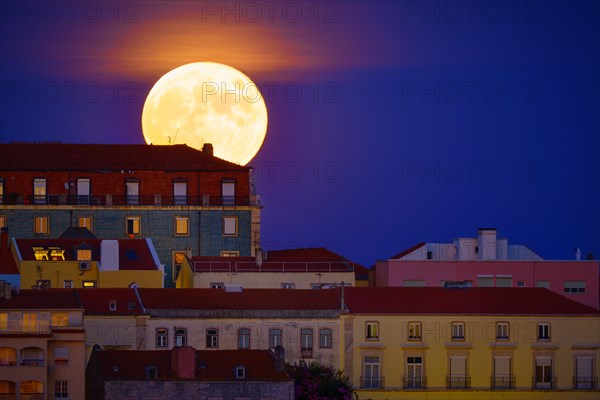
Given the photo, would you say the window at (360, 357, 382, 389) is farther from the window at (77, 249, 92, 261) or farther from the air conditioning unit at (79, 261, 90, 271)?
the window at (77, 249, 92, 261)

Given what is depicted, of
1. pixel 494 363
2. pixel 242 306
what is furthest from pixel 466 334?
pixel 242 306

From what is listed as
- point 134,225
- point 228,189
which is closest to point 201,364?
point 134,225

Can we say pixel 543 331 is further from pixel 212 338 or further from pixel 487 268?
pixel 487 268

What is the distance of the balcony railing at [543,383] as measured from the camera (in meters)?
138

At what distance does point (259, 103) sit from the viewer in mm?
173625

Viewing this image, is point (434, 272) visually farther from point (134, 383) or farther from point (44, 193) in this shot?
point (134, 383)

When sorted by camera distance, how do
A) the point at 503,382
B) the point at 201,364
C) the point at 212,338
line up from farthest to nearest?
the point at 503,382
the point at 212,338
the point at 201,364

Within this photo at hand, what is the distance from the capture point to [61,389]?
124 meters

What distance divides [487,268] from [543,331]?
19775mm

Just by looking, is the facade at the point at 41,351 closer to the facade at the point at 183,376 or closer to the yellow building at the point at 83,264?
the facade at the point at 183,376

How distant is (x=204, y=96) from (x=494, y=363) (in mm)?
40501

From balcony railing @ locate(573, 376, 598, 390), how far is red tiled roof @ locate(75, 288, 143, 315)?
23.9 metres

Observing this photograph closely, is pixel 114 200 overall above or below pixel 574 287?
above

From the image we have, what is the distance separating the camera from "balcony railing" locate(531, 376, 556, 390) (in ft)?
454
